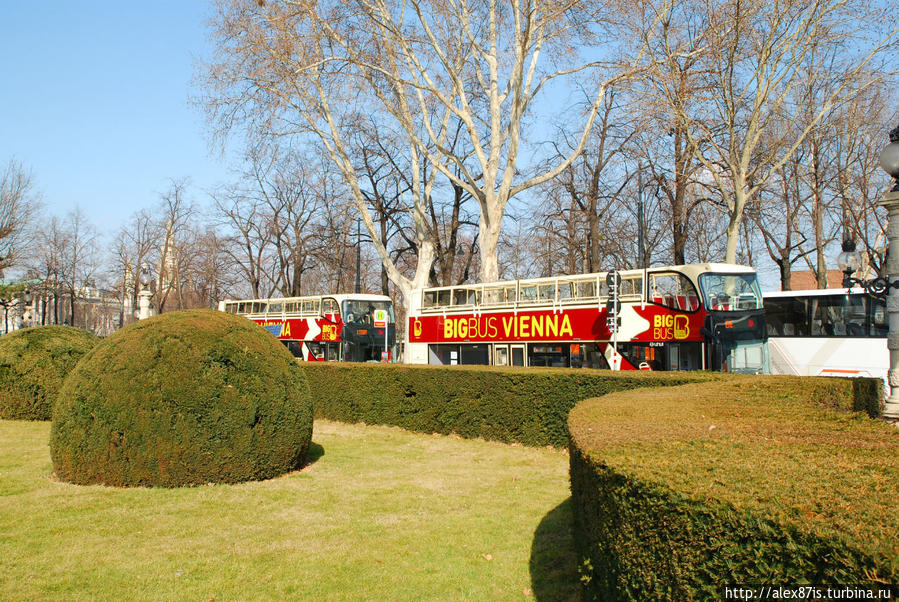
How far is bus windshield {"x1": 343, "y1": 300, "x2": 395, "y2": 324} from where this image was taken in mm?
31828

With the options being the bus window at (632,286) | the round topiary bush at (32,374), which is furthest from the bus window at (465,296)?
the round topiary bush at (32,374)

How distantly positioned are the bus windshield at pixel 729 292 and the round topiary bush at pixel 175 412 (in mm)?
12895

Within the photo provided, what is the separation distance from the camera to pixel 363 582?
5801 mm

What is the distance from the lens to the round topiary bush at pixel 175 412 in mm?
8695

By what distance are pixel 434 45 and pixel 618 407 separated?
58.3 ft

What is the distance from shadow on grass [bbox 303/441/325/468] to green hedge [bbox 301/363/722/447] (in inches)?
104

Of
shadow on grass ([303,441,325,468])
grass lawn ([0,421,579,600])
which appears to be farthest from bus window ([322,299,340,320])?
grass lawn ([0,421,579,600])

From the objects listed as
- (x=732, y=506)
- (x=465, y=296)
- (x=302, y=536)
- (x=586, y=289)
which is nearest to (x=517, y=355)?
(x=586, y=289)

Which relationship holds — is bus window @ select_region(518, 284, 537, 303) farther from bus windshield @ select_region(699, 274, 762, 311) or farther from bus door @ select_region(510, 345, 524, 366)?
bus windshield @ select_region(699, 274, 762, 311)

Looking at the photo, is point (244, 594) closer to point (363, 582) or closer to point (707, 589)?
point (363, 582)

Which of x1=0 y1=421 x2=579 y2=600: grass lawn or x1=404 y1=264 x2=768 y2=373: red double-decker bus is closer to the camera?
x1=0 y1=421 x2=579 y2=600: grass lawn

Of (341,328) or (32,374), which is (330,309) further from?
(32,374)

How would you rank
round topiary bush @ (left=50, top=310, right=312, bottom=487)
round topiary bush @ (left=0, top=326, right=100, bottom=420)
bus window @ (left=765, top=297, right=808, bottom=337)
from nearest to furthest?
round topiary bush @ (left=50, top=310, right=312, bottom=487)
round topiary bush @ (left=0, top=326, right=100, bottom=420)
bus window @ (left=765, top=297, right=808, bottom=337)

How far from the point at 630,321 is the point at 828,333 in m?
7.66
